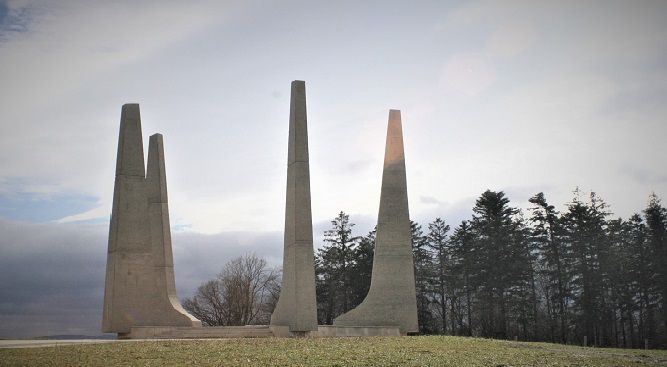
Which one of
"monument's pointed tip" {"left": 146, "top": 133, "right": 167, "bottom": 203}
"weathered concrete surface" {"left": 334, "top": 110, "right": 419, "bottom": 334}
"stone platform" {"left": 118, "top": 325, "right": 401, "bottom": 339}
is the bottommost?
"stone platform" {"left": 118, "top": 325, "right": 401, "bottom": 339}

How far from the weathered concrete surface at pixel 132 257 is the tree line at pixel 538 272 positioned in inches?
787

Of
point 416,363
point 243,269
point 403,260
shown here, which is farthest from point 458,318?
point 416,363

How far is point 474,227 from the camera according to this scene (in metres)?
43.5

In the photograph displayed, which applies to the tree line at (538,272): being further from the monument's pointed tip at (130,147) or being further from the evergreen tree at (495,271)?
the monument's pointed tip at (130,147)

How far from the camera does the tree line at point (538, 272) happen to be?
121 ft

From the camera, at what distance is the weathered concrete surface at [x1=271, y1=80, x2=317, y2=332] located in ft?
68.6

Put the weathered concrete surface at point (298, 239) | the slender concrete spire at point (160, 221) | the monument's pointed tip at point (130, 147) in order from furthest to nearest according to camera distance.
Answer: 1. the slender concrete spire at point (160, 221)
2. the monument's pointed tip at point (130, 147)
3. the weathered concrete surface at point (298, 239)

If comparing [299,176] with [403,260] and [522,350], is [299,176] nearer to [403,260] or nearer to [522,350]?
[403,260]

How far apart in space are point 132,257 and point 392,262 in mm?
10270

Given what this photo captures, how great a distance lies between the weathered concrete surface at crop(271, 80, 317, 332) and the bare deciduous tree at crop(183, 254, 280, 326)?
1978 centimetres

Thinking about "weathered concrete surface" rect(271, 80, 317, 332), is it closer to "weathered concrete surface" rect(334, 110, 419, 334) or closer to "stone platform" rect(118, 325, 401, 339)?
"stone platform" rect(118, 325, 401, 339)

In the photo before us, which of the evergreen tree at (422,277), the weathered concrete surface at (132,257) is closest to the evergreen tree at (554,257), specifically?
the evergreen tree at (422,277)

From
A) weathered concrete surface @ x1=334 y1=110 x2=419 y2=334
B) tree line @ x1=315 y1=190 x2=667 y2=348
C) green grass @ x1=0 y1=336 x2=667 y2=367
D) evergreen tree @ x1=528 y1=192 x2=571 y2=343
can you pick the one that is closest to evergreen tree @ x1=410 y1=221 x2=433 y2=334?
tree line @ x1=315 y1=190 x2=667 y2=348

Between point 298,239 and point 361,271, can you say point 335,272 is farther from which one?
point 298,239
